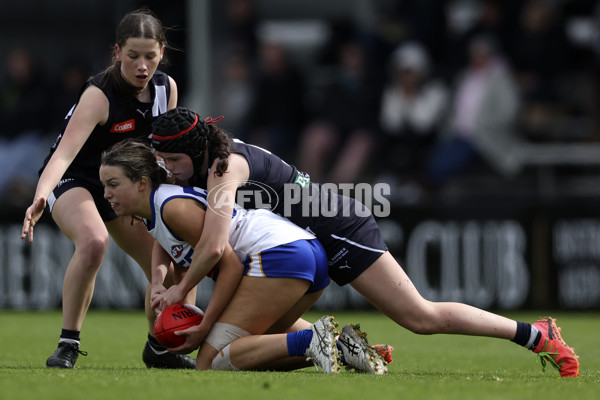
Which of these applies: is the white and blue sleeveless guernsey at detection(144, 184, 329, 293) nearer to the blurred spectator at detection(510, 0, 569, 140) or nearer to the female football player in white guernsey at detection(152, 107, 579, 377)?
the female football player in white guernsey at detection(152, 107, 579, 377)

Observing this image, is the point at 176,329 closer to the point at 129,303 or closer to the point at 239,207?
the point at 239,207

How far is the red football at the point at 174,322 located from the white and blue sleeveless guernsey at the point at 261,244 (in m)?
0.26

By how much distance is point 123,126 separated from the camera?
563cm

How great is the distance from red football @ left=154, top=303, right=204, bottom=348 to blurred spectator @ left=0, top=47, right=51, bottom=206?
25.2 feet

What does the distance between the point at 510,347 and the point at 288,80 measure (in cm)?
576

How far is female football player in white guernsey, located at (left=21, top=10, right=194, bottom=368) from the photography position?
532 centimetres

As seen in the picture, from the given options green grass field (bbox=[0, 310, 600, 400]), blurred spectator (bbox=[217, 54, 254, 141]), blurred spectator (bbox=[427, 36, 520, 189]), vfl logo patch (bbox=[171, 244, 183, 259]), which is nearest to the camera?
green grass field (bbox=[0, 310, 600, 400])

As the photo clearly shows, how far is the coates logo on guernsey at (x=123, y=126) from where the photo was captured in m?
5.61

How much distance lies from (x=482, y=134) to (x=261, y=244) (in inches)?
258

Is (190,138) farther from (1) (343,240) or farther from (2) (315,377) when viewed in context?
(2) (315,377)

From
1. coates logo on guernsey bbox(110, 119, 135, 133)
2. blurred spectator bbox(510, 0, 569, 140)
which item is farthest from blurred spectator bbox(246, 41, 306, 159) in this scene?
coates logo on guernsey bbox(110, 119, 135, 133)

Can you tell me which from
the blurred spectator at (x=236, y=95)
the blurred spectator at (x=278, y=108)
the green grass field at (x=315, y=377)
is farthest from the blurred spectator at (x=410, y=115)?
the green grass field at (x=315, y=377)

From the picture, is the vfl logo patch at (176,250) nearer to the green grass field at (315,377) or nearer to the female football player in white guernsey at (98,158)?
Result: the female football player in white guernsey at (98,158)

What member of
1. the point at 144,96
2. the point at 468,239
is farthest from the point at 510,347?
the point at 144,96
